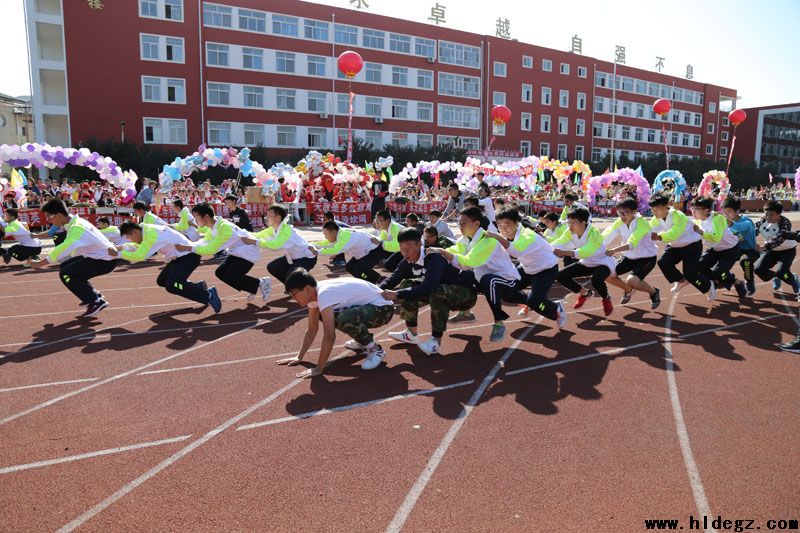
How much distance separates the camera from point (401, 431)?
13.8 ft

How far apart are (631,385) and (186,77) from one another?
3312 cm

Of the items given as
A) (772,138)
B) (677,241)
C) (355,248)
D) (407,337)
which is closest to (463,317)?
(407,337)

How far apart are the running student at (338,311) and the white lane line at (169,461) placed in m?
0.45

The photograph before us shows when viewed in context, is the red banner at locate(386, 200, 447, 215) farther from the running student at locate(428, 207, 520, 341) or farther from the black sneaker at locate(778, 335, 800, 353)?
the black sneaker at locate(778, 335, 800, 353)

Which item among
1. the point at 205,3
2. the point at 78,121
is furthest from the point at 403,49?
the point at 78,121

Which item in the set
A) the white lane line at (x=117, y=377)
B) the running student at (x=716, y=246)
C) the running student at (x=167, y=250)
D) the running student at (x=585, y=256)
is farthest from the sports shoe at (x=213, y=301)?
the running student at (x=716, y=246)

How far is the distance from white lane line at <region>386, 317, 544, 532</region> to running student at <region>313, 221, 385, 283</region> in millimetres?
3699

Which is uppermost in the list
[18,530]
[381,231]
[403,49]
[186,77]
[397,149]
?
[403,49]

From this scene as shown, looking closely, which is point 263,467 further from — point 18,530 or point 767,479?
point 767,479

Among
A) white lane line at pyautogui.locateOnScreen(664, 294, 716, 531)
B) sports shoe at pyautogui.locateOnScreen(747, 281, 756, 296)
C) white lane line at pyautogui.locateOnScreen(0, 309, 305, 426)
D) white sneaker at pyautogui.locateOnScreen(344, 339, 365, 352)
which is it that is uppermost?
sports shoe at pyautogui.locateOnScreen(747, 281, 756, 296)

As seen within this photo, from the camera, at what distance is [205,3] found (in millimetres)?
32469

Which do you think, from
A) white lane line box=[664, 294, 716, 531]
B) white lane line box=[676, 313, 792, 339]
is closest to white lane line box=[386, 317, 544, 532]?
white lane line box=[664, 294, 716, 531]

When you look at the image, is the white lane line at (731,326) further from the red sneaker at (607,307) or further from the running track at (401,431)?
the red sneaker at (607,307)

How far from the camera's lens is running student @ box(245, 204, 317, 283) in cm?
839
